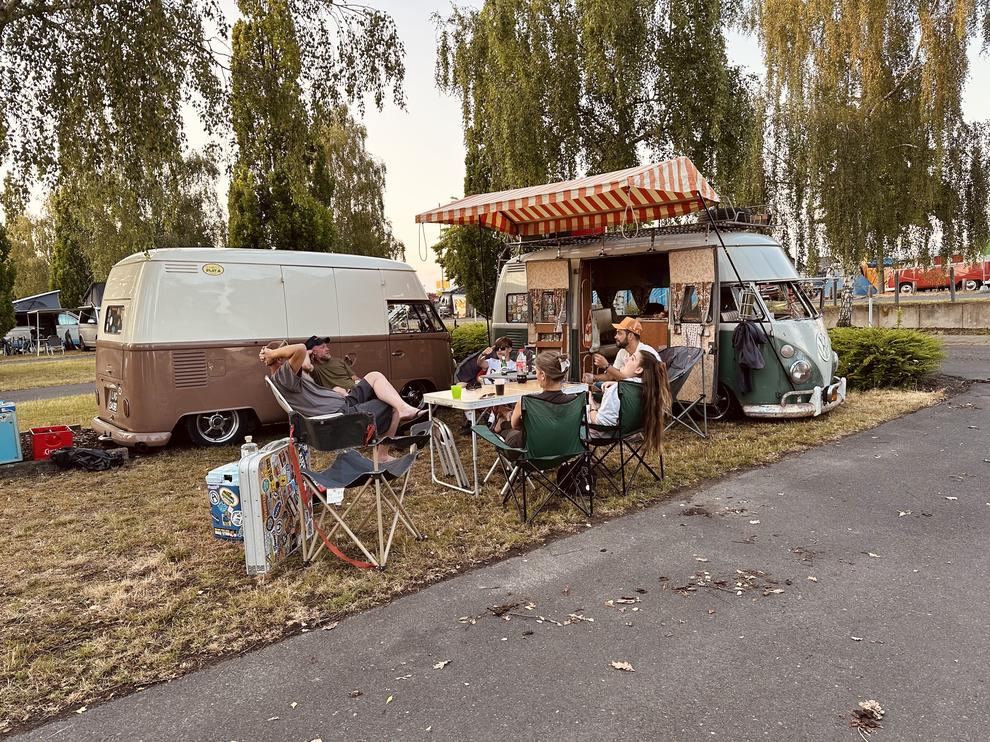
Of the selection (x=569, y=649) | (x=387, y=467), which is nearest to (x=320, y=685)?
(x=569, y=649)

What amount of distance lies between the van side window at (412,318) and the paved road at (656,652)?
5166 mm

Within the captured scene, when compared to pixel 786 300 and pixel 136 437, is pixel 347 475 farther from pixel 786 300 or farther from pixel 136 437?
pixel 786 300

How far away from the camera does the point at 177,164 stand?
7582mm

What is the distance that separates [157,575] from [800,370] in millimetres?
7061

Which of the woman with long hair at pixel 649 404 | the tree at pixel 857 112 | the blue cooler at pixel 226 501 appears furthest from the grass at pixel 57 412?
the tree at pixel 857 112

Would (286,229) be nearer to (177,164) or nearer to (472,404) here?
(177,164)

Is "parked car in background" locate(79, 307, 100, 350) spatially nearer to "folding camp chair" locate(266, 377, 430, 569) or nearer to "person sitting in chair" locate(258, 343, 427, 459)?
"person sitting in chair" locate(258, 343, 427, 459)

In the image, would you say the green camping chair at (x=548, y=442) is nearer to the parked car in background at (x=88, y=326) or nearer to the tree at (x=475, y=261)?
the tree at (x=475, y=261)

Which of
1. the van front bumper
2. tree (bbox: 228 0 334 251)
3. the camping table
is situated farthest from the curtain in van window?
tree (bbox: 228 0 334 251)

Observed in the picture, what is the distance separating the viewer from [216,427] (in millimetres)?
8242

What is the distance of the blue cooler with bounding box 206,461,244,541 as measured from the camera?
4.40 metres

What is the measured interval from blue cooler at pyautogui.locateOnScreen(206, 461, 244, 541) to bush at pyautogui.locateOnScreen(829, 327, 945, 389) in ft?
31.4

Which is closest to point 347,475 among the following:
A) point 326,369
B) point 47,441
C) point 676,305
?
point 326,369

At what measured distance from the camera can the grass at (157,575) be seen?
10.9 ft
